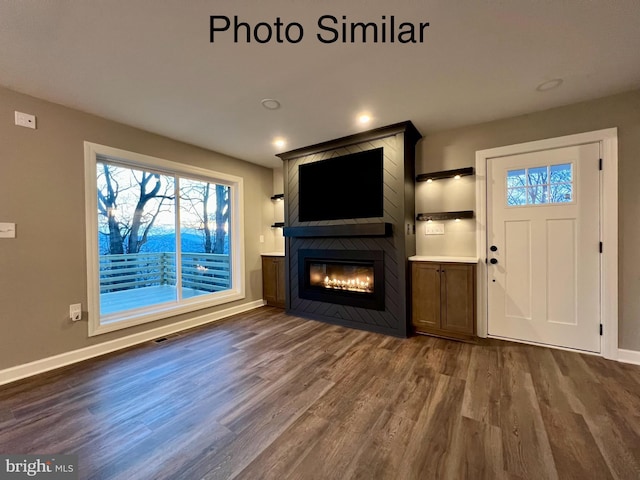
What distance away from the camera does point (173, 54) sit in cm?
188

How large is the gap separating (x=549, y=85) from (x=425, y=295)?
2.34 metres

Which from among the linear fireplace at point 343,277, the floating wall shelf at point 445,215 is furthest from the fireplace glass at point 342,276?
the floating wall shelf at point 445,215

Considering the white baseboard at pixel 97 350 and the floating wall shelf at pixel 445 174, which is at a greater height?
the floating wall shelf at pixel 445 174

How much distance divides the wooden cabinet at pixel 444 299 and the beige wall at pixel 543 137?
40 centimetres

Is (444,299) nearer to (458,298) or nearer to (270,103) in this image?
(458,298)

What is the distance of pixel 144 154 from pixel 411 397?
12.6 ft

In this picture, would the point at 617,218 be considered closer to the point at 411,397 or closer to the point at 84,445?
the point at 411,397

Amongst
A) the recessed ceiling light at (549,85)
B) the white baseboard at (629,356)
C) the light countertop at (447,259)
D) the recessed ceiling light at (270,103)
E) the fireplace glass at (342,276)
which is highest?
the recessed ceiling light at (270,103)

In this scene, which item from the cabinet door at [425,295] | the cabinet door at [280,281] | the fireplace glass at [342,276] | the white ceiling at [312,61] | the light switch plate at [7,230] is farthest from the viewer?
the cabinet door at [280,281]

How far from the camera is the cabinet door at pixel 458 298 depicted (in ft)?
9.44

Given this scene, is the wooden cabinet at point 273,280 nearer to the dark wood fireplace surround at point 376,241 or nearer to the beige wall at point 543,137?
the dark wood fireplace surround at point 376,241

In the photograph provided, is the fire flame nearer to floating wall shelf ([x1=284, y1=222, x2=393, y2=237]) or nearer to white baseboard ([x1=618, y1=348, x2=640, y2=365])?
floating wall shelf ([x1=284, y1=222, x2=393, y2=237])

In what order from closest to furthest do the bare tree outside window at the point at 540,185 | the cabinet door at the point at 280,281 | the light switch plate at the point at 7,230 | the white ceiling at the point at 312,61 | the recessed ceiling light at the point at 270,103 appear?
1. the white ceiling at the point at 312,61
2. the light switch plate at the point at 7,230
3. the recessed ceiling light at the point at 270,103
4. the bare tree outside window at the point at 540,185
5. the cabinet door at the point at 280,281

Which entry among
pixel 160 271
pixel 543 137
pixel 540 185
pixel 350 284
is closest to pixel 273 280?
pixel 350 284
